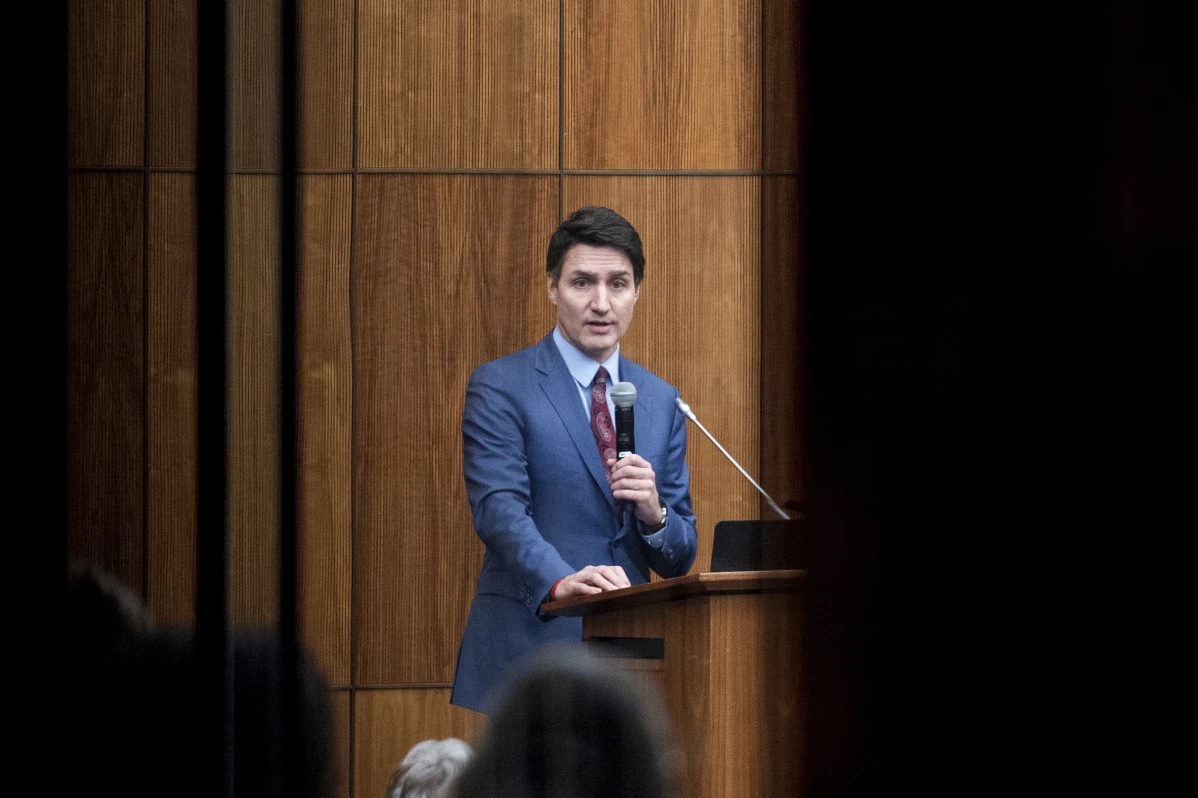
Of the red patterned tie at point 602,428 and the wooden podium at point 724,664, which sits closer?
the wooden podium at point 724,664

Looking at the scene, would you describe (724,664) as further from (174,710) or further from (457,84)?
(457,84)

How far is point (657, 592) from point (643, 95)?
995 mm

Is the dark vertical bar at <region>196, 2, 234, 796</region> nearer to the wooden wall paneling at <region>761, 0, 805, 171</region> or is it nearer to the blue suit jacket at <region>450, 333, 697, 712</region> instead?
the wooden wall paneling at <region>761, 0, 805, 171</region>

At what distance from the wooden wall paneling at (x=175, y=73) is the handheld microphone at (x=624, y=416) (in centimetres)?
77

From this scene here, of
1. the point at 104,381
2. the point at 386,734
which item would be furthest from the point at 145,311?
the point at 386,734

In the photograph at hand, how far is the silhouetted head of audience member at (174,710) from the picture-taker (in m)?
0.71

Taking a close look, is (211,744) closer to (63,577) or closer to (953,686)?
(63,577)

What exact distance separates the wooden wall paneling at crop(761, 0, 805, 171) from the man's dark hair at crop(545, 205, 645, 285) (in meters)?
1.09

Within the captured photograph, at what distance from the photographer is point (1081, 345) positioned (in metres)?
0.43

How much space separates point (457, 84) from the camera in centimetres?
156

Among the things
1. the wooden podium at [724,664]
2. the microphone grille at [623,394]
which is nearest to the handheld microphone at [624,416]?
the microphone grille at [623,394]

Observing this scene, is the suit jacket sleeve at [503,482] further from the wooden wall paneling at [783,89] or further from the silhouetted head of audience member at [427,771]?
the wooden wall paneling at [783,89]

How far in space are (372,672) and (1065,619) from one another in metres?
1.34

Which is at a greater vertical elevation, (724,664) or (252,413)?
(252,413)
